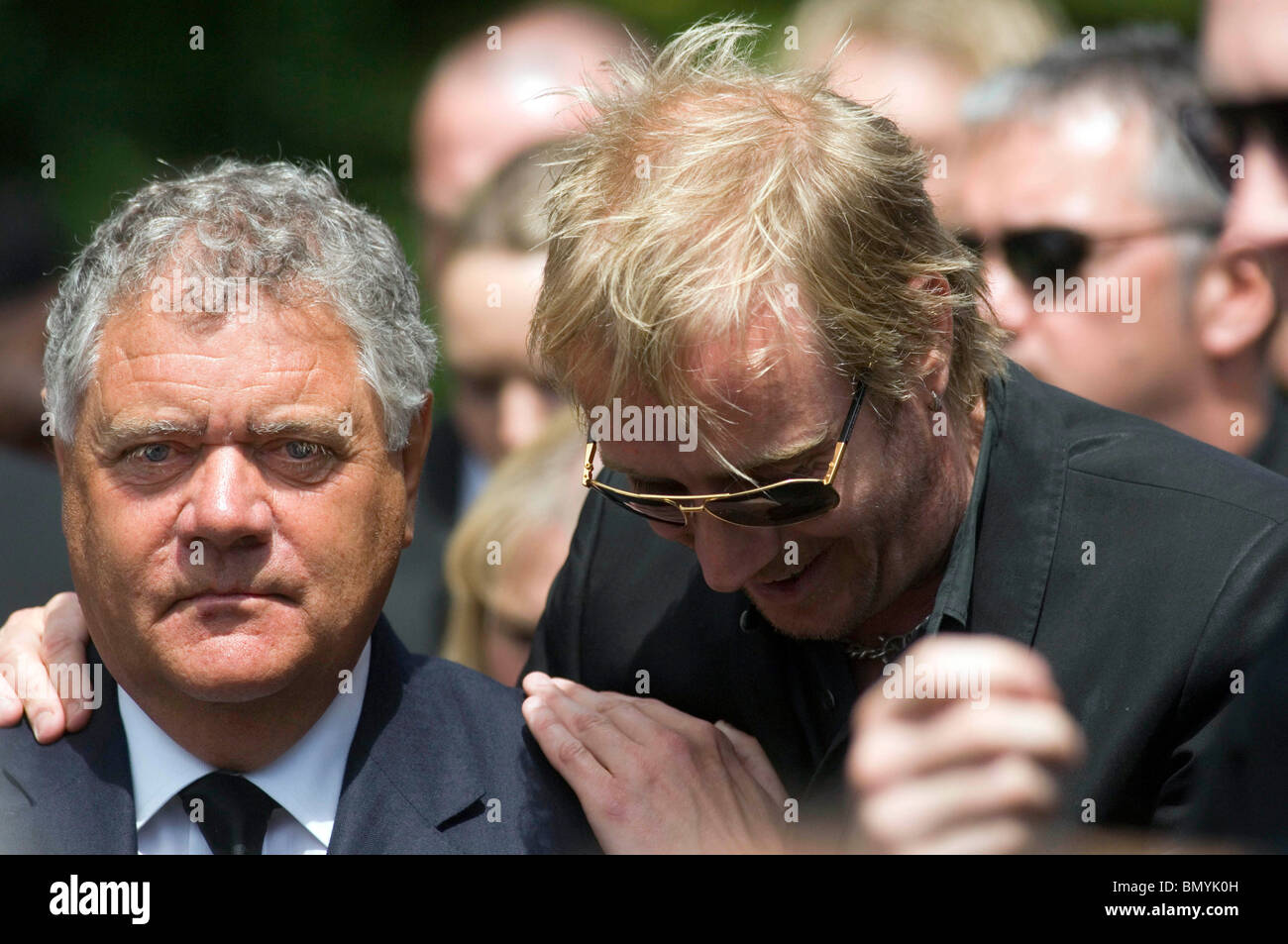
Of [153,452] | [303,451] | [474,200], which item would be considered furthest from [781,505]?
[474,200]

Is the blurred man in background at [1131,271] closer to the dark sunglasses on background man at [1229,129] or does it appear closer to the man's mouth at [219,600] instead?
the dark sunglasses on background man at [1229,129]

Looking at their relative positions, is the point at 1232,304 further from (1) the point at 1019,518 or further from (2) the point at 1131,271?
(1) the point at 1019,518

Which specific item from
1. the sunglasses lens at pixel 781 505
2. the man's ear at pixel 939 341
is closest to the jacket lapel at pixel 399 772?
the sunglasses lens at pixel 781 505

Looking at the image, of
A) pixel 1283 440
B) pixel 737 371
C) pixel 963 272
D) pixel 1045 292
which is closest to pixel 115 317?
pixel 737 371

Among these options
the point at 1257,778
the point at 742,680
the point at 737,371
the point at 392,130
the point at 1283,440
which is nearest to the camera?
the point at 1257,778

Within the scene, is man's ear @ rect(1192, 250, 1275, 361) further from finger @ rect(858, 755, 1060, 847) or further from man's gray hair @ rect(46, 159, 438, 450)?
finger @ rect(858, 755, 1060, 847)

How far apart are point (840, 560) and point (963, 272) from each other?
62 centimetres

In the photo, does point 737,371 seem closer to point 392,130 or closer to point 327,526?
point 327,526

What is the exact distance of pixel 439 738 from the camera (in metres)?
3.05

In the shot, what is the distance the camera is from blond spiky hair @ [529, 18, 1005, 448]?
2676 mm

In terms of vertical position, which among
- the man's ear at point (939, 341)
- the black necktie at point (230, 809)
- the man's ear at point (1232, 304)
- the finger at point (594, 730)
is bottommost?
the black necktie at point (230, 809)

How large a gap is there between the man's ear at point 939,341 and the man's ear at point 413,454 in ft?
2.99

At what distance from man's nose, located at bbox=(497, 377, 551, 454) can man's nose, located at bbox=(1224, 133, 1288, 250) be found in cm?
212

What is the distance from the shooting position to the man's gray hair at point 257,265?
2754mm
